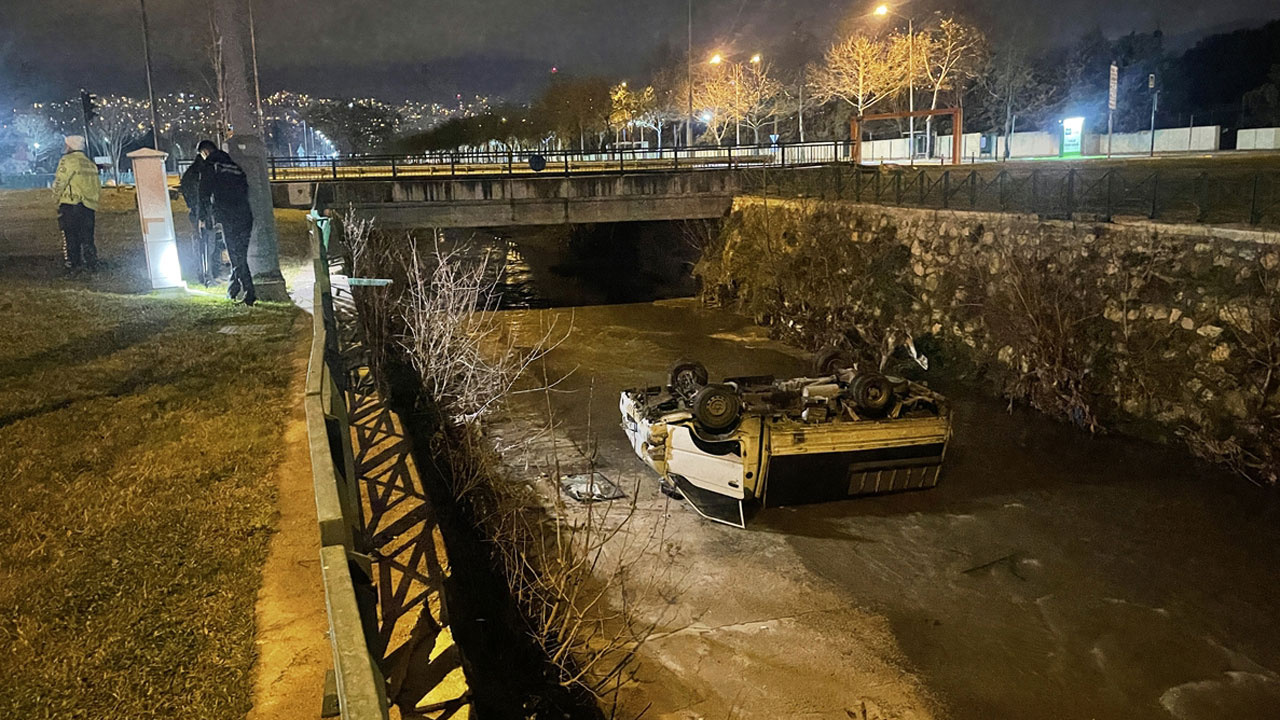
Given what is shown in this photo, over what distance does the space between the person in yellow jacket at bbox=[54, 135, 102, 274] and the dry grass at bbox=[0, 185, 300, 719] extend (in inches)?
125

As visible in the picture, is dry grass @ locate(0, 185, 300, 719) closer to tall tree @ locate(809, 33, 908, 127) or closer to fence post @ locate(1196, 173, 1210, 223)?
fence post @ locate(1196, 173, 1210, 223)

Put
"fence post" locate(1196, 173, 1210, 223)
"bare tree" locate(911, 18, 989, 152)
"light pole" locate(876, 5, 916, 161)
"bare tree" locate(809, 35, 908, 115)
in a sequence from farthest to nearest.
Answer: "bare tree" locate(809, 35, 908, 115)
"bare tree" locate(911, 18, 989, 152)
"light pole" locate(876, 5, 916, 161)
"fence post" locate(1196, 173, 1210, 223)

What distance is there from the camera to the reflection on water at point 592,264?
3083 cm

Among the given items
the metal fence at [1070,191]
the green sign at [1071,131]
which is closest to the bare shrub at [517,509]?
the metal fence at [1070,191]

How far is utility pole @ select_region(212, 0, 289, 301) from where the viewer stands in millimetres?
13246

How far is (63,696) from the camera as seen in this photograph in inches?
161

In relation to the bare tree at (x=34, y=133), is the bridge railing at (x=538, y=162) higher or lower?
lower

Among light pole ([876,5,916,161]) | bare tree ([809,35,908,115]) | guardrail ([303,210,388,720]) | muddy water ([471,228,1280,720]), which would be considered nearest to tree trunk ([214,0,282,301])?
muddy water ([471,228,1280,720])

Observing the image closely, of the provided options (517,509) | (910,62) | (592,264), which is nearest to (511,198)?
(592,264)

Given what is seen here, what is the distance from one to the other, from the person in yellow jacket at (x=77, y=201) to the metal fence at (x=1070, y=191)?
16.6 m

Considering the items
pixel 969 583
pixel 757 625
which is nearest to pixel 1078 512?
pixel 969 583

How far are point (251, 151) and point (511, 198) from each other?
1210cm

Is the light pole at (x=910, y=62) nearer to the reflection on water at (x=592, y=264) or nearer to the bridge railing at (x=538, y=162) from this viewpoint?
the bridge railing at (x=538, y=162)

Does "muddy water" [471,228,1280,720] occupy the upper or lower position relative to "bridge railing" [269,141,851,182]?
lower
